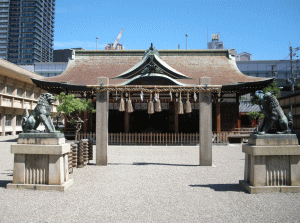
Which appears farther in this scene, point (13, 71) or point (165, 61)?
point (13, 71)

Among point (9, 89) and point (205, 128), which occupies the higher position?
point (9, 89)

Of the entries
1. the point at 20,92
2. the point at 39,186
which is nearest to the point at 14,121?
the point at 20,92

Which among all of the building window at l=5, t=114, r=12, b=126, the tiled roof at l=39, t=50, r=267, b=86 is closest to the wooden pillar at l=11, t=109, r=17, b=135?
the building window at l=5, t=114, r=12, b=126

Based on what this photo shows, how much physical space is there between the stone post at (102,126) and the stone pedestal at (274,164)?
6081mm

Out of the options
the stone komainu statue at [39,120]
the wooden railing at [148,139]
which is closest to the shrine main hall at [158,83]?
the wooden railing at [148,139]

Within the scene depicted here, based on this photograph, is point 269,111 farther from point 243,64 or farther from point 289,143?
point 243,64

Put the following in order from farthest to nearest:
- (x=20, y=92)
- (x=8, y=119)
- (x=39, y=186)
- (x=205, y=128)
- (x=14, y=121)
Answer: (x=20, y=92)
(x=14, y=121)
(x=8, y=119)
(x=205, y=128)
(x=39, y=186)

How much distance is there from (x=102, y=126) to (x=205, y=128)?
439 cm

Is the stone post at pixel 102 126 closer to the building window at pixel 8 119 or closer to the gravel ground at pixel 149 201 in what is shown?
the gravel ground at pixel 149 201

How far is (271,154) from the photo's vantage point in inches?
240

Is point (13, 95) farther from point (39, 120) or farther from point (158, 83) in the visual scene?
point (39, 120)

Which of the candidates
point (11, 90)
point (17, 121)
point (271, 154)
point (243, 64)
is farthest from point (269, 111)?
point (243, 64)

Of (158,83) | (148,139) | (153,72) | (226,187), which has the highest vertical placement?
(153,72)

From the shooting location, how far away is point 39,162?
20.9 ft
